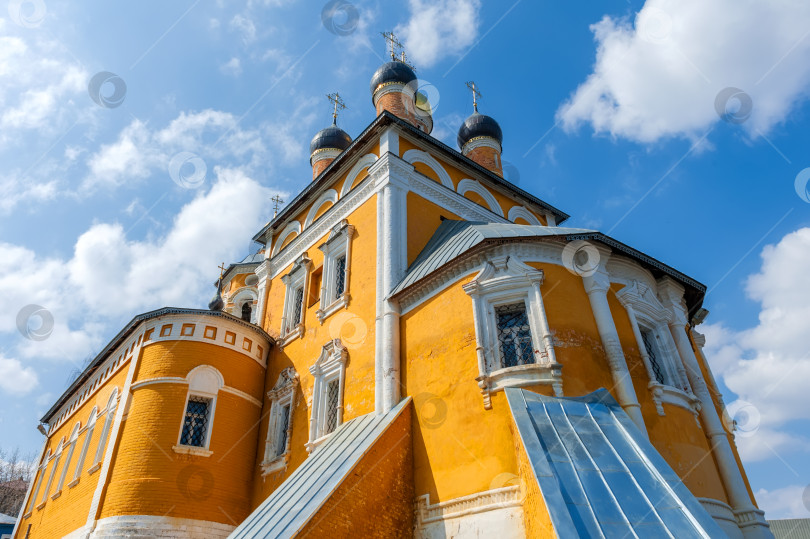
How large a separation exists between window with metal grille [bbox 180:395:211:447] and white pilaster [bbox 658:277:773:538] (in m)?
9.44

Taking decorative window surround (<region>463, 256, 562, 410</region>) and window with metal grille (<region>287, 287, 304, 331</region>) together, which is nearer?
decorative window surround (<region>463, 256, 562, 410</region>)

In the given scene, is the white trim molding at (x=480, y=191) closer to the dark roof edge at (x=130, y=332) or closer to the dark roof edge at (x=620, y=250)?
the dark roof edge at (x=620, y=250)

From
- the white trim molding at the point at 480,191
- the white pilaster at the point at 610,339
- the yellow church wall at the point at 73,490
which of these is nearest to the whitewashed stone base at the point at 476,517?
the white pilaster at the point at 610,339

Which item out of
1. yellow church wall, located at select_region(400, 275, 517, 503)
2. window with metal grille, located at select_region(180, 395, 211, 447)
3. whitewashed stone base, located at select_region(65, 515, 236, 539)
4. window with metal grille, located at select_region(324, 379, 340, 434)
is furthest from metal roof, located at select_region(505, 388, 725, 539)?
window with metal grille, located at select_region(180, 395, 211, 447)

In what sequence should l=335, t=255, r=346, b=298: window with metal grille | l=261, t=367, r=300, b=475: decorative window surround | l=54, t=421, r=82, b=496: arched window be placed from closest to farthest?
1. l=261, t=367, r=300, b=475: decorative window surround
2. l=335, t=255, r=346, b=298: window with metal grille
3. l=54, t=421, r=82, b=496: arched window

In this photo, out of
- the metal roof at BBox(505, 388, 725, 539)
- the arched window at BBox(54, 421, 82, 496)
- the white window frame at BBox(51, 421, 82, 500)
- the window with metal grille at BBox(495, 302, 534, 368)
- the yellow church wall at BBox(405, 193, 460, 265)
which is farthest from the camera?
the arched window at BBox(54, 421, 82, 496)

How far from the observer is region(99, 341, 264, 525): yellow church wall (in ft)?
34.7

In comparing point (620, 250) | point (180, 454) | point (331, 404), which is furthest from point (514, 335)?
point (180, 454)

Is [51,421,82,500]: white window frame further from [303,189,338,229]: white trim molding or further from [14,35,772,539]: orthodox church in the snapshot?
[303,189,338,229]: white trim molding

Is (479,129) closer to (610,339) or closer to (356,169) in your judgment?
(356,169)

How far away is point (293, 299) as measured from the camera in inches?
564

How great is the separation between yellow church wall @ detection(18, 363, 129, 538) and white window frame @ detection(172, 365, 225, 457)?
2.06 meters

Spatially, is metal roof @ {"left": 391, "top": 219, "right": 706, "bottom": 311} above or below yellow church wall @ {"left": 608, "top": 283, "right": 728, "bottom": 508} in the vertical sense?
above

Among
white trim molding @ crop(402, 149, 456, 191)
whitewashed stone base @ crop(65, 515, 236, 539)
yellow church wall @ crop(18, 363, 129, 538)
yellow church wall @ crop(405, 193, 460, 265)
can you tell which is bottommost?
whitewashed stone base @ crop(65, 515, 236, 539)
